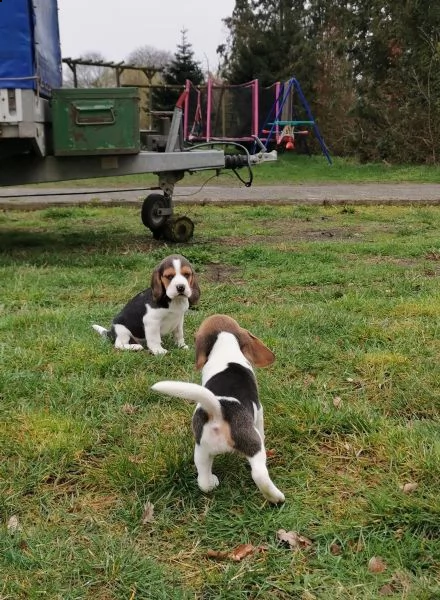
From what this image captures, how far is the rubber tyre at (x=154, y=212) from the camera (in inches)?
345

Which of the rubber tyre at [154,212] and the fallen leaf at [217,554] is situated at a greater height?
the rubber tyre at [154,212]

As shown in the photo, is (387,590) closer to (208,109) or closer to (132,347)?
(132,347)

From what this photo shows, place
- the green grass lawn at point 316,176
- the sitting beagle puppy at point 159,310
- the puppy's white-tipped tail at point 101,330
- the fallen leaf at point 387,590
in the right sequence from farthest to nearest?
the green grass lawn at point 316,176, the puppy's white-tipped tail at point 101,330, the sitting beagle puppy at point 159,310, the fallen leaf at point 387,590

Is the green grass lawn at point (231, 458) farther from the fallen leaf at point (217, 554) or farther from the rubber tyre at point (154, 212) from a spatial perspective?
the rubber tyre at point (154, 212)

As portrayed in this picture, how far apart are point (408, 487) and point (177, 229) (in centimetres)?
663

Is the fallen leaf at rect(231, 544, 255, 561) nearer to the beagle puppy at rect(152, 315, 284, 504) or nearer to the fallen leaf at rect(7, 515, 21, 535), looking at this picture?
the beagle puppy at rect(152, 315, 284, 504)

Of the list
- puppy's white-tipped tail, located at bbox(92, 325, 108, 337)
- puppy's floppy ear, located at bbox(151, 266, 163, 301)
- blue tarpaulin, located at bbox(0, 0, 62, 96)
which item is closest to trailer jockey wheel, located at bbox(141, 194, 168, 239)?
blue tarpaulin, located at bbox(0, 0, 62, 96)

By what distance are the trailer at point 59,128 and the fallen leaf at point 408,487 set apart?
5.69 metres

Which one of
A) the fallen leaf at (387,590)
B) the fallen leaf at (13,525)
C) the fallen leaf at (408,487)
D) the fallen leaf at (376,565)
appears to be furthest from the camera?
the fallen leaf at (408,487)

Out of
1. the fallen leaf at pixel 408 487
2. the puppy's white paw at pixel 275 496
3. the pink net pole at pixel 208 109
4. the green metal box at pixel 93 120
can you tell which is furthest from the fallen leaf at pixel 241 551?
the pink net pole at pixel 208 109

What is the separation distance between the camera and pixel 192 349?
175 inches

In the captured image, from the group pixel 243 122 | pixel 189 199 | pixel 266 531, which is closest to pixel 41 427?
pixel 266 531

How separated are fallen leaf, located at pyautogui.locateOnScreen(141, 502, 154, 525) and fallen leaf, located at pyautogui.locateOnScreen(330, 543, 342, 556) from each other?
0.70m

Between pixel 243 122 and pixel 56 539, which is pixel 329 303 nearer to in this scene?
pixel 56 539
